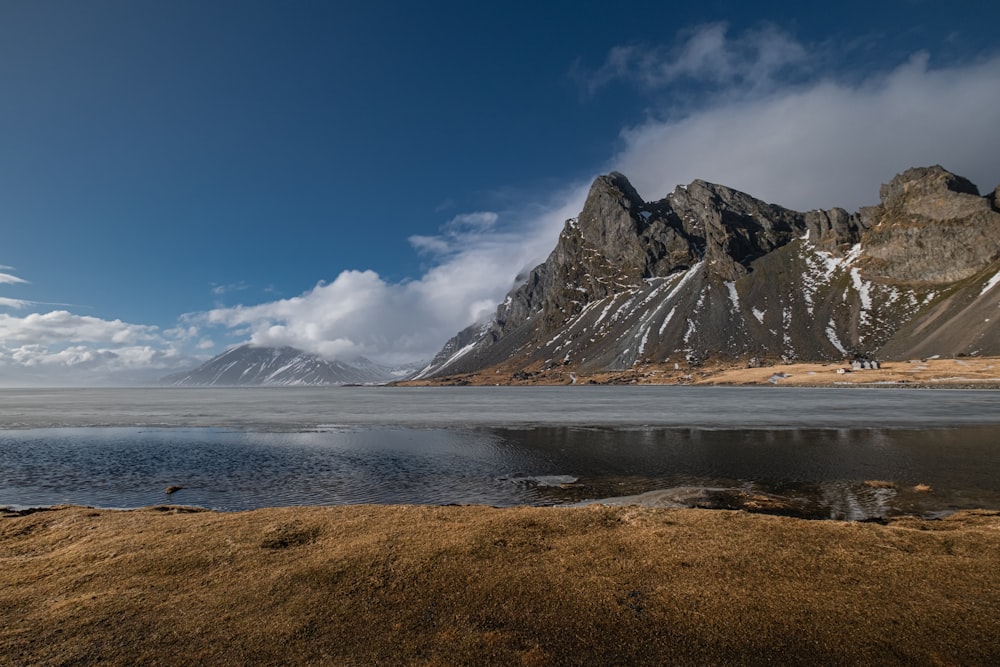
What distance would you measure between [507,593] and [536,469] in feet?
83.7

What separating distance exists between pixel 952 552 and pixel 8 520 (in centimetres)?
3410

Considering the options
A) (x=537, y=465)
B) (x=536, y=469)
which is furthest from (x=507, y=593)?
(x=537, y=465)

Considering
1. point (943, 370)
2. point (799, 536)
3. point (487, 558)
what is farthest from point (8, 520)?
point (943, 370)

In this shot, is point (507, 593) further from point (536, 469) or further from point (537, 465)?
point (537, 465)

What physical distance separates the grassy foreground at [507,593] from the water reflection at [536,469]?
947 centimetres

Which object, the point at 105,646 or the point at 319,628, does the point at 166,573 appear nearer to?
the point at 105,646

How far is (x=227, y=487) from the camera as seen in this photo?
103 ft

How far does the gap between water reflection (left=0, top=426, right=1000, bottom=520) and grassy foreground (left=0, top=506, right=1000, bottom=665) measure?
9.47 m

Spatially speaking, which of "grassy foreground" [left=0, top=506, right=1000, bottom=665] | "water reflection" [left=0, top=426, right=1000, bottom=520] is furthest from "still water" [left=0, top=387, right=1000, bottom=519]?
"grassy foreground" [left=0, top=506, right=1000, bottom=665]

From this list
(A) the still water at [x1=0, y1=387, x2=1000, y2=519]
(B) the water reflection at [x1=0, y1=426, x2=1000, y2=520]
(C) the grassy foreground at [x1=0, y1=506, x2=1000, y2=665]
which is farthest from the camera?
(A) the still water at [x1=0, y1=387, x2=1000, y2=519]

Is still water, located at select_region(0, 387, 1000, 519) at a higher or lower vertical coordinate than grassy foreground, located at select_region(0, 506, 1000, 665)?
lower

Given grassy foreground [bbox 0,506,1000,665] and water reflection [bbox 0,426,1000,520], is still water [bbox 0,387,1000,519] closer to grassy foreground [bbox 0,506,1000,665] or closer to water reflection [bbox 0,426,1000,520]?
water reflection [bbox 0,426,1000,520]

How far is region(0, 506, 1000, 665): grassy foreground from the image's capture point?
9.30 metres

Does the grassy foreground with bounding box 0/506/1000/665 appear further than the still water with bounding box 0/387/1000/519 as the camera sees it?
No
